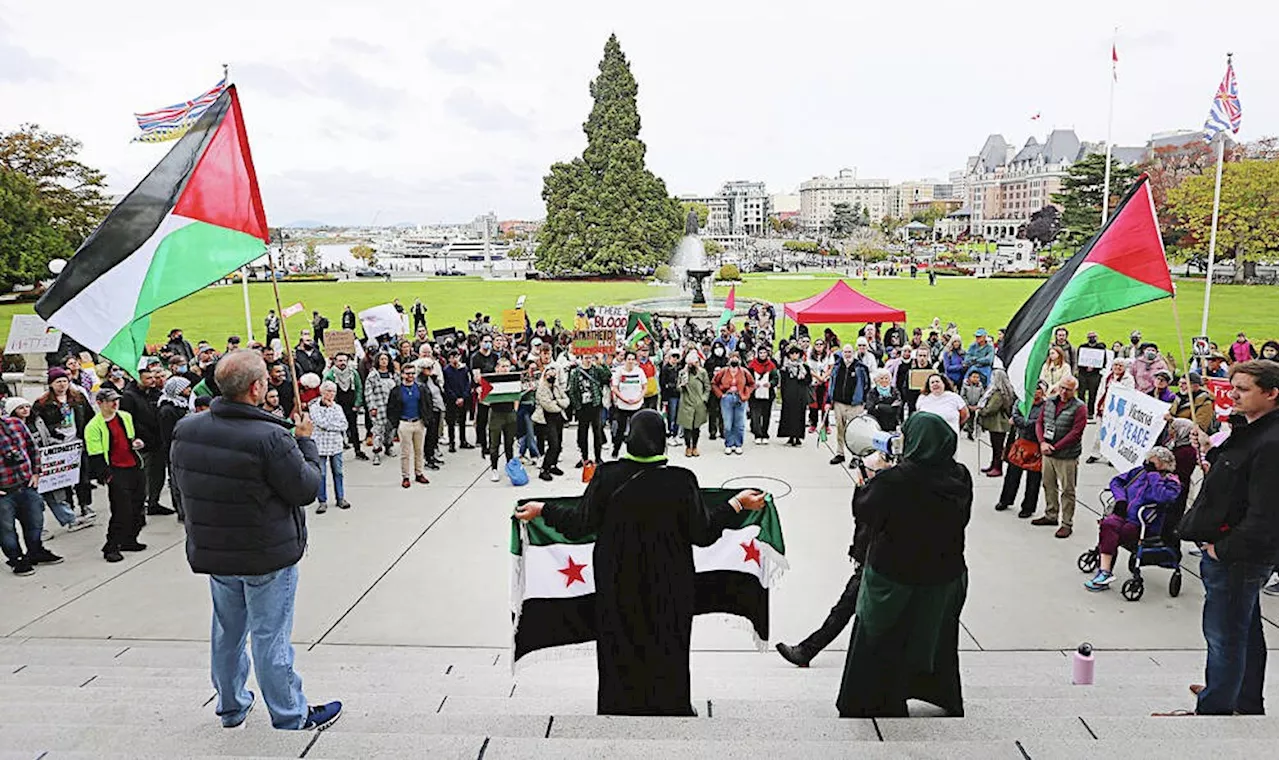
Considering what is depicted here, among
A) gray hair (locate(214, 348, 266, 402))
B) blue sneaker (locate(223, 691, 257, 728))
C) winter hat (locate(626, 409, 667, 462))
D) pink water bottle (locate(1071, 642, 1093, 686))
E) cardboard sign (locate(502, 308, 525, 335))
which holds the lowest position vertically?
pink water bottle (locate(1071, 642, 1093, 686))

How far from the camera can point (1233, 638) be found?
12.8 ft

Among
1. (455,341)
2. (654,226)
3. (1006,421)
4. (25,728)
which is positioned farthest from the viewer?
(654,226)

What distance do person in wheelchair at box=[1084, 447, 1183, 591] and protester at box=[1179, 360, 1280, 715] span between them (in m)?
3.01

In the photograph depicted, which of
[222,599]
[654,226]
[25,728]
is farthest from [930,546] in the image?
[654,226]

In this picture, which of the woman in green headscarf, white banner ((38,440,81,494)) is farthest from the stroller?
white banner ((38,440,81,494))

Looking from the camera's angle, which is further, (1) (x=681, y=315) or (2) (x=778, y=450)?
(1) (x=681, y=315)

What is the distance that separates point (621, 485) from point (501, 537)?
16.7 feet

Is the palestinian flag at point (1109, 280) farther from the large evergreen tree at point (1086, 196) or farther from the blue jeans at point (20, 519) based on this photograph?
the large evergreen tree at point (1086, 196)

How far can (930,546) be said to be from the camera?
365 centimetres

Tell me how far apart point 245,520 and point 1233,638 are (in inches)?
190

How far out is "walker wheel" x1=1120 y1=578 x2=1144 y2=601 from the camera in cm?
664

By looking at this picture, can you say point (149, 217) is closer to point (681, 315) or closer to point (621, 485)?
point (621, 485)

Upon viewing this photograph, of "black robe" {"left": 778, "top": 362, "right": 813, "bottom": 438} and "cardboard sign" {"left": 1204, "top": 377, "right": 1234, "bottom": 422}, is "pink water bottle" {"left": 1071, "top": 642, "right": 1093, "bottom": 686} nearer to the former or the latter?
"cardboard sign" {"left": 1204, "top": 377, "right": 1234, "bottom": 422}

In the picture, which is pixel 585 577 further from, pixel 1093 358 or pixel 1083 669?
pixel 1093 358
